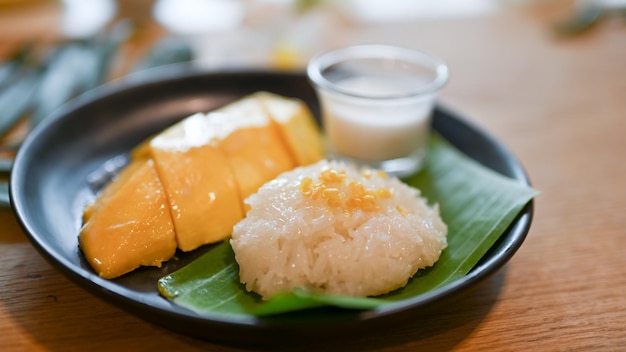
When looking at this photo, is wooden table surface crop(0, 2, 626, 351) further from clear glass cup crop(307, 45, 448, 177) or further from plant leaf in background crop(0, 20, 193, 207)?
clear glass cup crop(307, 45, 448, 177)

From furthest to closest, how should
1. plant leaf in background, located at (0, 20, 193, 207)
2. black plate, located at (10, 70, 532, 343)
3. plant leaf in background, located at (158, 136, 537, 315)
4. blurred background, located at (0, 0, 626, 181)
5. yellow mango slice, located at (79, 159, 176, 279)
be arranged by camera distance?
blurred background, located at (0, 0, 626, 181) → plant leaf in background, located at (0, 20, 193, 207) → yellow mango slice, located at (79, 159, 176, 279) → plant leaf in background, located at (158, 136, 537, 315) → black plate, located at (10, 70, 532, 343)

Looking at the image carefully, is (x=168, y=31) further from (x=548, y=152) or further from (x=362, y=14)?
(x=548, y=152)

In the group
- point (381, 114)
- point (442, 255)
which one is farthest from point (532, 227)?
point (381, 114)

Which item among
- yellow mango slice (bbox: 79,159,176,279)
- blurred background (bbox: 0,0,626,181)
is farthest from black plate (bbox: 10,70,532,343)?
blurred background (bbox: 0,0,626,181)

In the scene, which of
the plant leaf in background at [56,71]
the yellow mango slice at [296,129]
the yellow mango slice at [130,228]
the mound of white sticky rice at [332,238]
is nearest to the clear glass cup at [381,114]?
the yellow mango slice at [296,129]

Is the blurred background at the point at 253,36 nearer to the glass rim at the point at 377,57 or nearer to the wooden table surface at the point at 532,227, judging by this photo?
the wooden table surface at the point at 532,227

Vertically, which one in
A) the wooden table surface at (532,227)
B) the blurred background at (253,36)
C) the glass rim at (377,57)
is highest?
the glass rim at (377,57)

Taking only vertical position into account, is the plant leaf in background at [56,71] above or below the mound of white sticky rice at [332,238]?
below
